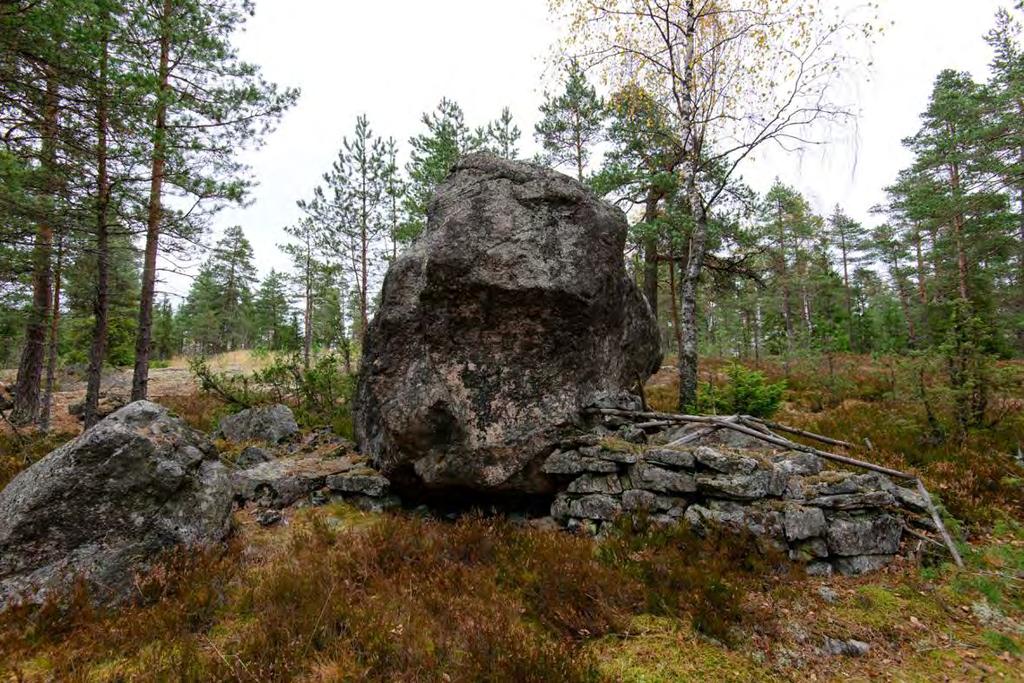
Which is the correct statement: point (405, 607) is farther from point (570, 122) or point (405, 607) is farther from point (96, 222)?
point (570, 122)

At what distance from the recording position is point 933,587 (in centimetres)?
441

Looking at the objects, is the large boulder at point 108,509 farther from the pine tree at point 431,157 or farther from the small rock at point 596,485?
the pine tree at point 431,157

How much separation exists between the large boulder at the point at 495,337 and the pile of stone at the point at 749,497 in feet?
2.41

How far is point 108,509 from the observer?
4824mm

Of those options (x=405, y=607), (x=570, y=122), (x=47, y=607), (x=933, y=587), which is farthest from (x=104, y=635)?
(x=570, y=122)

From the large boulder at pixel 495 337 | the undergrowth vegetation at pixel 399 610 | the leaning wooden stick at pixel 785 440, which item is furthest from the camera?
the large boulder at pixel 495 337

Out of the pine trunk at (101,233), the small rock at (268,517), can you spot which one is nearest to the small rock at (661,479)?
the small rock at (268,517)

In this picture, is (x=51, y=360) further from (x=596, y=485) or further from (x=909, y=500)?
(x=909, y=500)

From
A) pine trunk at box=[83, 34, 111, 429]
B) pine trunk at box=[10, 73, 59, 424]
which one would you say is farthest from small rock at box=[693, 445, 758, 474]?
pine trunk at box=[10, 73, 59, 424]

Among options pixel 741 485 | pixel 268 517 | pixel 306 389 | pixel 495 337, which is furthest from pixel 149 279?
pixel 741 485

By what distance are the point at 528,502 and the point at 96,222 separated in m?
10.9

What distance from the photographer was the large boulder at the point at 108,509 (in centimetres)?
441

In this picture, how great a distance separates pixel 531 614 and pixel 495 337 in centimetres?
363

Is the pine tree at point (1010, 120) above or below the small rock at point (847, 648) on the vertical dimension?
above
